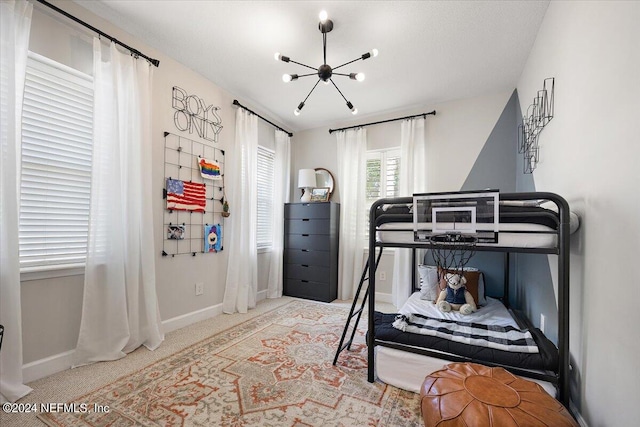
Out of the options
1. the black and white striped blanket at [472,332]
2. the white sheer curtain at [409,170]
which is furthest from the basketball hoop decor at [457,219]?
the white sheer curtain at [409,170]

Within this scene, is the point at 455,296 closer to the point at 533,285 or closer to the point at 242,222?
the point at 533,285

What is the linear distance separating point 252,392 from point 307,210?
2.57m

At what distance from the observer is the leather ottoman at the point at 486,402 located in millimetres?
1050

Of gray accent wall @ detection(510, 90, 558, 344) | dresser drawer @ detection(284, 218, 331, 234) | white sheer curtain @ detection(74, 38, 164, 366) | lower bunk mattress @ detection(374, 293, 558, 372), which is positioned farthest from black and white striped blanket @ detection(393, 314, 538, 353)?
white sheer curtain @ detection(74, 38, 164, 366)

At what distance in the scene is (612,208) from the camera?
3.86 feet

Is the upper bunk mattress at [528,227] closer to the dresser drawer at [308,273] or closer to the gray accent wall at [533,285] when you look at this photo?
the gray accent wall at [533,285]

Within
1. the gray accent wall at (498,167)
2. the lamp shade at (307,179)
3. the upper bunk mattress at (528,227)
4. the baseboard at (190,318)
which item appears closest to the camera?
the upper bunk mattress at (528,227)

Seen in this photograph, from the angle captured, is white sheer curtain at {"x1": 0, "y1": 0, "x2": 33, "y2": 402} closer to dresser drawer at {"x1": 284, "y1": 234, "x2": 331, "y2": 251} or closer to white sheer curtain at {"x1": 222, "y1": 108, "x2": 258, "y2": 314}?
white sheer curtain at {"x1": 222, "y1": 108, "x2": 258, "y2": 314}

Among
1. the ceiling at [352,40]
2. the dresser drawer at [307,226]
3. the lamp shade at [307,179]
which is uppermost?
the ceiling at [352,40]

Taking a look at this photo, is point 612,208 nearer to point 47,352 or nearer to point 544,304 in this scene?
point 544,304

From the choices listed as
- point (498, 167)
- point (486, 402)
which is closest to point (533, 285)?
point (498, 167)

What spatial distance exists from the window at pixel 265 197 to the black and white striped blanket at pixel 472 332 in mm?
2439

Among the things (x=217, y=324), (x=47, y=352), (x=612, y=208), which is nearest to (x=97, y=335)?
(x=47, y=352)

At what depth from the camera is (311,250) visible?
3.97 meters
